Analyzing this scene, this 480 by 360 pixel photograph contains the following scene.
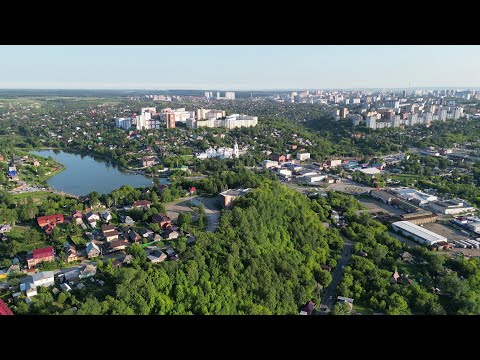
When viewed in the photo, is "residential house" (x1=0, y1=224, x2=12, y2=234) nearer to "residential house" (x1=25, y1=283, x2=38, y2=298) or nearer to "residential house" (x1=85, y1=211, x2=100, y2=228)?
"residential house" (x1=85, y1=211, x2=100, y2=228)

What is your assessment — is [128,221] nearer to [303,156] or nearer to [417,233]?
[417,233]

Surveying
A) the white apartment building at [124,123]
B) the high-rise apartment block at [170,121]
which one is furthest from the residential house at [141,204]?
the white apartment building at [124,123]

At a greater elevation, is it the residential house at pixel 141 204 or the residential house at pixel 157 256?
the residential house at pixel 141 204

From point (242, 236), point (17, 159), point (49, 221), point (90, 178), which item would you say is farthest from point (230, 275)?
point (17, 159)

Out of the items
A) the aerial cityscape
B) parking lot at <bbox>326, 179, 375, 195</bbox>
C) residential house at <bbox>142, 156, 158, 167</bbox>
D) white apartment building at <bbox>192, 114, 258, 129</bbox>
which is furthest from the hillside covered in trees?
white apartment building at <bbox>192, 114, 258, 129</bbox>

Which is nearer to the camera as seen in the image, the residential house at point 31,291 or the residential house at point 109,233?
the residential house at point 31,291

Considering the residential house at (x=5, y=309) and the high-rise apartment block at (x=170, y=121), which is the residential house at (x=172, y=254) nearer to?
the residential house at (x=5, y=309)
